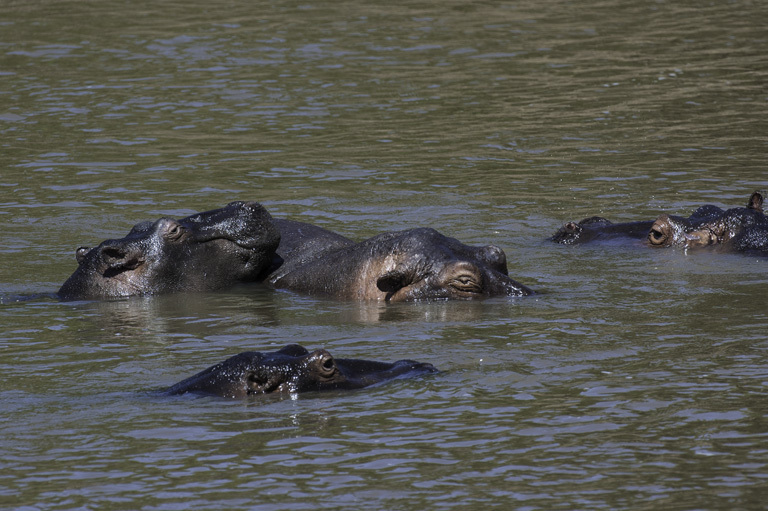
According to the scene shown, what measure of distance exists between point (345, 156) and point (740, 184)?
4.89 metres

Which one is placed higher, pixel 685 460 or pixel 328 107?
pixel 328 107

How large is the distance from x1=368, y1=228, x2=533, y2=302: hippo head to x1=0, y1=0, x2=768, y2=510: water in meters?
0.24

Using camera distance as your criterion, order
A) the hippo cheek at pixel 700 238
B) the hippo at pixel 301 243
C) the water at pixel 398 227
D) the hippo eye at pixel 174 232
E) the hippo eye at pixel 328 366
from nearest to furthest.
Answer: the water at pixel 398 227 → the hippo eye at pixel 328 366 → the hippo eye at pixel 174 232 → the hippo at pixel 301 243 → the hippo cheek at pixel 700 238

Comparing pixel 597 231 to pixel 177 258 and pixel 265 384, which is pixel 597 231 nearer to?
pixel 177 258

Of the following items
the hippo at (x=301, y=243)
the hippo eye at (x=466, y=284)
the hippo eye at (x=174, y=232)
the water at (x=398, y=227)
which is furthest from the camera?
the hippo at (x=301, y=243)

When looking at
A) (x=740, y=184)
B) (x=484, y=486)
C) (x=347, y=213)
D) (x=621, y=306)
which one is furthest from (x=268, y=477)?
(x=740, y=184)

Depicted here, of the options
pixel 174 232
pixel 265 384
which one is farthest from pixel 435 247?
pixel 265 384

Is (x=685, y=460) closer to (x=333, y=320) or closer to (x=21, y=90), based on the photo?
(x=333, y=320)

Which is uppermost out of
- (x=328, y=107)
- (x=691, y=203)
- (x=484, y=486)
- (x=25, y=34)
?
(x=25, y=34)

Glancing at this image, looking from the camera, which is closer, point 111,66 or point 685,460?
point 685,460

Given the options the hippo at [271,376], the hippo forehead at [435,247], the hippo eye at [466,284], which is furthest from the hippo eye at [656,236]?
the hippo at [271,376]

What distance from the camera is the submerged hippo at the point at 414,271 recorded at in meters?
10.2

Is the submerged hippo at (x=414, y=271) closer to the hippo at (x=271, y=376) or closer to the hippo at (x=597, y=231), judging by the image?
the hippo at (x=597, y=231)

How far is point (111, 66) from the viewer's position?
894 inches
